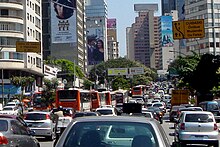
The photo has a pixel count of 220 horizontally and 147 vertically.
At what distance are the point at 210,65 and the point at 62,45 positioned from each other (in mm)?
78083

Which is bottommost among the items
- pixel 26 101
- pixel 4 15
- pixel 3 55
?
pixel 26 101

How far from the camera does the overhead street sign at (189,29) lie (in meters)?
41.6

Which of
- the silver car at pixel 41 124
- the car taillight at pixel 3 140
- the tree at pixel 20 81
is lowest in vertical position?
the silver car at pixel 41 124

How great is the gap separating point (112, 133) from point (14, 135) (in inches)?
289

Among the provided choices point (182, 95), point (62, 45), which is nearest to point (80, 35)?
point (62, 45)

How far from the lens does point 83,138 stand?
27.3 ft

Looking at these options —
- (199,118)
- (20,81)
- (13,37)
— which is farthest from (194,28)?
(13,37)

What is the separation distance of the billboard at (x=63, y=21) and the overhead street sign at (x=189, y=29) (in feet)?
281

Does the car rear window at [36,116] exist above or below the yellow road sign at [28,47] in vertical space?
below

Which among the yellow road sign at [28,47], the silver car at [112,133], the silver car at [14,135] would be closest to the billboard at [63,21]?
the yellow road sign at [28,47]

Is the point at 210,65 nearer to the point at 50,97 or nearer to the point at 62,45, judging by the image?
the point at 50,97

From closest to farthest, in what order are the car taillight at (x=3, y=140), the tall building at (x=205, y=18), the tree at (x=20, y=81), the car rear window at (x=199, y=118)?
1. the car taillight at (x=3, y=140)
2. the car rear window at (x=199, y=118)
3. the tree at (x=20, y=81)
4. the tall building at (x=205, y=18)

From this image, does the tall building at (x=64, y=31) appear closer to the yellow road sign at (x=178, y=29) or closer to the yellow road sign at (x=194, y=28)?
the yellow road sign at (x=194, y=28)

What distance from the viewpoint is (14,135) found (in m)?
15.7
